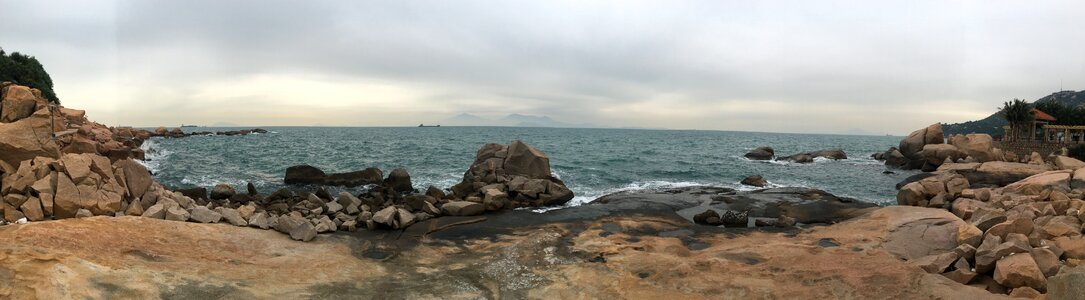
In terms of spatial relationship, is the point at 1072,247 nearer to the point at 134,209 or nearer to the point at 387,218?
the point at 387,218

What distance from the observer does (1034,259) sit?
9336 mm

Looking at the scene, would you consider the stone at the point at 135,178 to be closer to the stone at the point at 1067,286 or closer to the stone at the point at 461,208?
the stone at the point at 461,208

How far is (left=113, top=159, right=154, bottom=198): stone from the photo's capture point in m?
15.1

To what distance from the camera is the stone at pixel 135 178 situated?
49.7 ft

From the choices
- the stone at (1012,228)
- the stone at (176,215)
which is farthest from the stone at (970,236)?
the stone at (176,215)

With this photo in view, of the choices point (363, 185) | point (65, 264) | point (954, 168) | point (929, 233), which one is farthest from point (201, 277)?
point (954, 168)

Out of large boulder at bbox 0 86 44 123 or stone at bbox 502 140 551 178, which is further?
stone at bbox 502 140 551 178

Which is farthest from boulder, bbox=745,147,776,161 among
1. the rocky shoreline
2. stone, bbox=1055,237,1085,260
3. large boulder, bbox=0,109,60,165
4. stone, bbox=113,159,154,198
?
large boulder, bbox=0,109,60,165

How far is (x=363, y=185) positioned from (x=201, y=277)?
19918mm

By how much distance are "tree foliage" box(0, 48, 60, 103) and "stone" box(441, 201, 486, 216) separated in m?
61.1

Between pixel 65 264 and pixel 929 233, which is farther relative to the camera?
pixel 929 233

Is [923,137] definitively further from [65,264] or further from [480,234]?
[65,264]

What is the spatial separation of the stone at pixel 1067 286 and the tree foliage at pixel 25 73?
76720 mm

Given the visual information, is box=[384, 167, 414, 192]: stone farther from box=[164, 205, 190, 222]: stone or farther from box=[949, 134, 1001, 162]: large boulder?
box=[949, 134, 1001, 162]: large boulder
